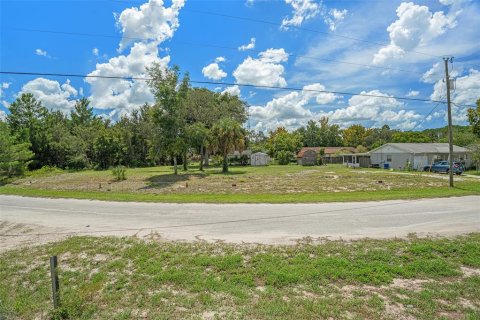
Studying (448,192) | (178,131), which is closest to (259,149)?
(178,131)

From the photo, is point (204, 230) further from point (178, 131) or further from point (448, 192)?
point (178, 131)

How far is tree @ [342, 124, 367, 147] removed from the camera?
9301cm

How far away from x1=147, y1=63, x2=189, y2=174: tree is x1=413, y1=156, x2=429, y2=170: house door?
3342 centimetres

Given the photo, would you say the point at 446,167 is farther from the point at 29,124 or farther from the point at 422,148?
the point at 29,124

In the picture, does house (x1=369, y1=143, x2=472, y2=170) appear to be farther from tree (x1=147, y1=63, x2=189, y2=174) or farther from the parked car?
tree (x1=147, y1=63, x2=189, y2=174)

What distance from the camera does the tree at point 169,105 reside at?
2864cm

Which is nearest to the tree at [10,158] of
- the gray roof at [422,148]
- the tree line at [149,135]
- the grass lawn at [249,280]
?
the tree line at [149,135]

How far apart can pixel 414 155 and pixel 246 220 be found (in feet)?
131

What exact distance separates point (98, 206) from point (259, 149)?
192 feet

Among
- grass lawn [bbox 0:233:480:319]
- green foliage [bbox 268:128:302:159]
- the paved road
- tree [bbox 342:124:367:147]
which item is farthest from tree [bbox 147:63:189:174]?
tree [bbox 342:124:367:147]

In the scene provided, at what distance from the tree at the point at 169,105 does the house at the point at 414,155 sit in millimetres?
31447

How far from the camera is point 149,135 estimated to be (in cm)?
5431

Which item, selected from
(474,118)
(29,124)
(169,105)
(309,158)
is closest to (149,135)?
(29,124)

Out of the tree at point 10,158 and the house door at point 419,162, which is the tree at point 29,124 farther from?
the house door at point 419,162
